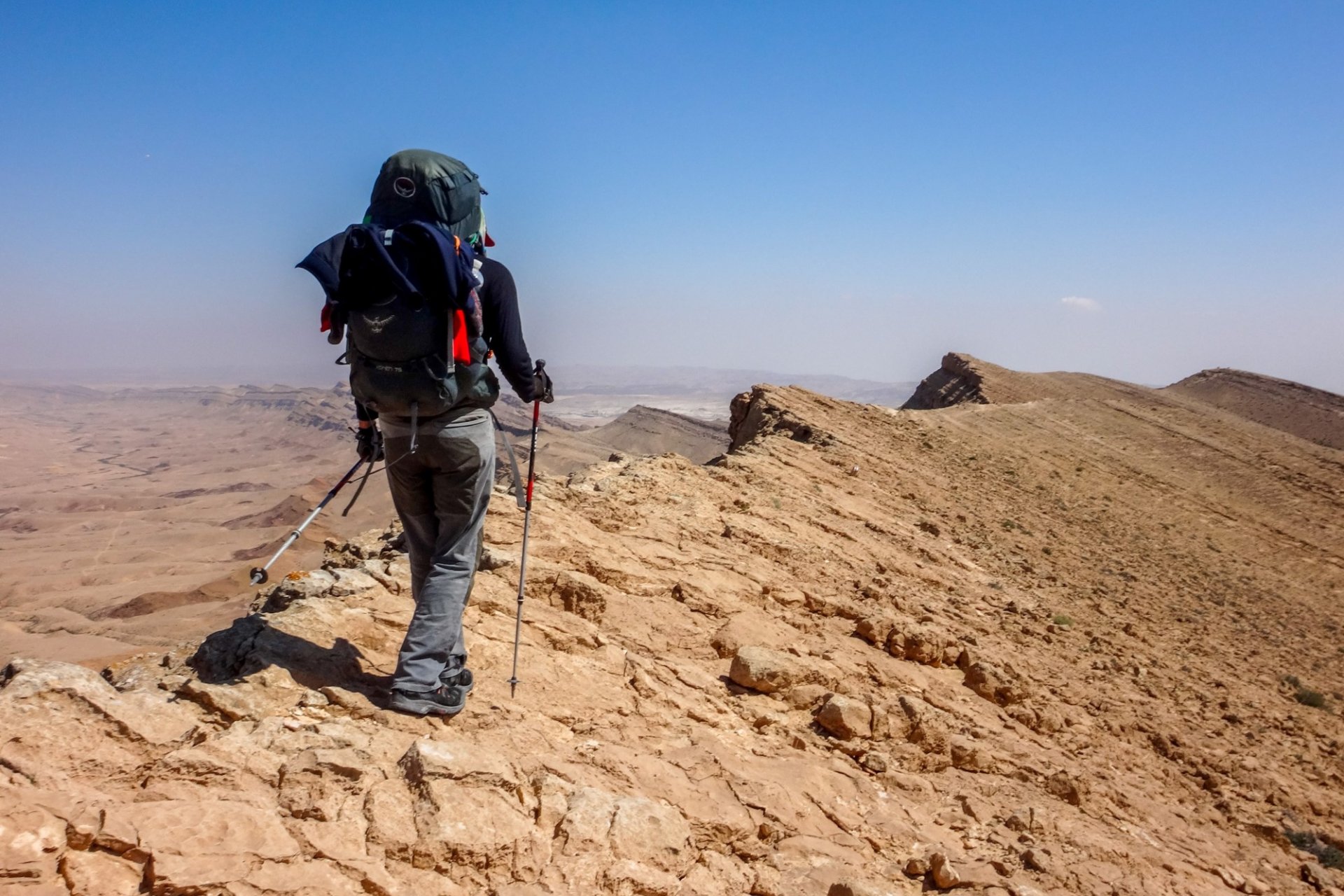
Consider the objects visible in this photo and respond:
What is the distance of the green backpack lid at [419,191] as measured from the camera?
3521 millimetres

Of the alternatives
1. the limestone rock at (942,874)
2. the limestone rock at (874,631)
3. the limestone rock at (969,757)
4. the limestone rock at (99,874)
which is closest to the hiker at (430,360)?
the limestone rock at (99,874)

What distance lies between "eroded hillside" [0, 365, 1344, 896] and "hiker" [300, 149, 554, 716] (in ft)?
1.20

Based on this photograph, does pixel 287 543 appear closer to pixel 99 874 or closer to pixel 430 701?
pixel 430 701

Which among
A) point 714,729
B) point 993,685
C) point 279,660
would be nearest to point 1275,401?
point 993,685

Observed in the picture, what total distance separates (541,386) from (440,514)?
80cm

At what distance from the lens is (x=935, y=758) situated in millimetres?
4539

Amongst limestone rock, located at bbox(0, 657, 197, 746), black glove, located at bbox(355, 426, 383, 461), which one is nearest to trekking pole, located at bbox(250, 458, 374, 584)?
black glove, located at bbox(355, 426, 383, 461)

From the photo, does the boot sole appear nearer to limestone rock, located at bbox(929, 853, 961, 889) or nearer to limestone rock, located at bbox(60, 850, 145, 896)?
limestone rock, located at bbox(60, 850, 145, 896)

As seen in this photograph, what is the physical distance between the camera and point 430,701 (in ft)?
11.5

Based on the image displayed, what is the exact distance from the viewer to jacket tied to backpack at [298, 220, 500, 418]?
3383mm

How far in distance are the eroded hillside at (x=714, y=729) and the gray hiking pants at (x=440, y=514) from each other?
0.98 feet

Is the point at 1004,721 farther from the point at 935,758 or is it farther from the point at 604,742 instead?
the point at 604,742

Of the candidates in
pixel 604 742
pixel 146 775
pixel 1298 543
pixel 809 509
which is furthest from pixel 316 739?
pixel 1298 543

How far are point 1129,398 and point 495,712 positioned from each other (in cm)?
3043
